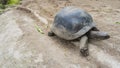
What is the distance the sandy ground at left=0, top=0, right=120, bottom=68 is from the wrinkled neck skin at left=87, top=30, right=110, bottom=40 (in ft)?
0.46

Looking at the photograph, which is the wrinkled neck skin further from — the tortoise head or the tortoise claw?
the tortoise claw

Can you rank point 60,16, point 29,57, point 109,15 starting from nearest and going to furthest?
1. point 29,57
2. point 60,16
3. point 109,15

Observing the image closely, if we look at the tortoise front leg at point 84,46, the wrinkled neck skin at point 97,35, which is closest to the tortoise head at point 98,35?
the wrinkled neck skin at point 97,35

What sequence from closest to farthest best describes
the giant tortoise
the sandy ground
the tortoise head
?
the sandy ground
the tortoise head
the giant tortoise

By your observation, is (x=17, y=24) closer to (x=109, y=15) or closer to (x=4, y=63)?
(x=4, y=63)

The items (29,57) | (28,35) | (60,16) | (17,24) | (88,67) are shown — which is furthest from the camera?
(17,24)

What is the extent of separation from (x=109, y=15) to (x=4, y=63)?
3.17 m

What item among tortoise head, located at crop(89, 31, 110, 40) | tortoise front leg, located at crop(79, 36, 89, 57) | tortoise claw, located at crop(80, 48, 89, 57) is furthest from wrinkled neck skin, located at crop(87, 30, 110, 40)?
tortoise claw, located at crop(80, 48, 89, 57)

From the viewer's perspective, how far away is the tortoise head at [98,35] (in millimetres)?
4188

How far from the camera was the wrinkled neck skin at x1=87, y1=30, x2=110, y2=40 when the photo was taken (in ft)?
13.8

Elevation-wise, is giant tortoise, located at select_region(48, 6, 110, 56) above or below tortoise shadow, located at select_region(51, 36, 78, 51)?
above

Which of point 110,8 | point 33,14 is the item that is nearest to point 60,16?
point 33,14

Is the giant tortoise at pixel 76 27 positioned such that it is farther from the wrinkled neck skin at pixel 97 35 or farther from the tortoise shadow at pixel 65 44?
the tortoise shadow at pixel 65 44

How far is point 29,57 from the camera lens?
438cm
